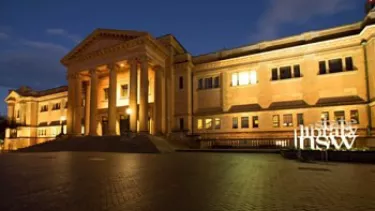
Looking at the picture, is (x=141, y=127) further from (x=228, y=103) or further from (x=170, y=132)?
(x=228, y=103)

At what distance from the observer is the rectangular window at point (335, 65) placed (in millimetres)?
29987

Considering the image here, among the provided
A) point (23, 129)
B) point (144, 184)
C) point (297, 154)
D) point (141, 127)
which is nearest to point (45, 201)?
point (144, 184)

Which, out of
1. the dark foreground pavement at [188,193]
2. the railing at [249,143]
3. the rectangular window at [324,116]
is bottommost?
the railing at [249,143]

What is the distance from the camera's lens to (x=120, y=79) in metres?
42.3

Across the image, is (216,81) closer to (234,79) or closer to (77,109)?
(234,79)

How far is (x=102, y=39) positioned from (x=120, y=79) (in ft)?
24.2

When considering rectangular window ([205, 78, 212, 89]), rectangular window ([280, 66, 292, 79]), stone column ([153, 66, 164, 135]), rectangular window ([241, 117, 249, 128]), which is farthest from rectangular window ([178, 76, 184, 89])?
rectangular window ([280, 66, 292, 79])

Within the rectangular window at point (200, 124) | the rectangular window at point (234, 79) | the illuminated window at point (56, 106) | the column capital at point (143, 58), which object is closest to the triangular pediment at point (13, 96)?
the illuminated window at point (56, 106)

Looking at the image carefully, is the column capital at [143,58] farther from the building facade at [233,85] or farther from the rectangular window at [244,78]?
the rectangular window at [244,78]

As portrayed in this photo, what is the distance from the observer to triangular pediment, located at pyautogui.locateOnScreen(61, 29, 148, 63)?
113ft

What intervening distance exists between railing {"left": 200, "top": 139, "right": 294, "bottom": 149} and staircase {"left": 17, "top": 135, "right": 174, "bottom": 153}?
730cm

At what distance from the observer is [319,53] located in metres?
30.9

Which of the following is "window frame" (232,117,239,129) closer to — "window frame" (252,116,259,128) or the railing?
the railing

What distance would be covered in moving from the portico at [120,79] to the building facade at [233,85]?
0.13m
